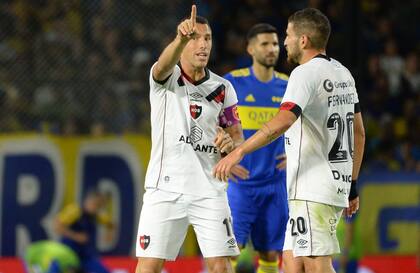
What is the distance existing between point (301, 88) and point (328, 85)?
227 millimetres

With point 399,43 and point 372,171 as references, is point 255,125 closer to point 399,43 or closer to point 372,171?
point 372,171

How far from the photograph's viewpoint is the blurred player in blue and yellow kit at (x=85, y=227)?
1298cm

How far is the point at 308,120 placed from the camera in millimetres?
6824

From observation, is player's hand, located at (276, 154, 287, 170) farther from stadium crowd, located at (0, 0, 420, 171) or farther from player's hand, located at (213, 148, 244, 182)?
stadium crowd, located at (0, 0, 420, 171)

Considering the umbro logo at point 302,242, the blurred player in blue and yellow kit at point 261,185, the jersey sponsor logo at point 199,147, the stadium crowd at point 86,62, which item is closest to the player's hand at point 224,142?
the jersey sponsor logo at point 199,147

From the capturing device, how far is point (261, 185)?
866 cm

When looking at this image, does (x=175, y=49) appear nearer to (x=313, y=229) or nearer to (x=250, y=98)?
(x=313, y=229)

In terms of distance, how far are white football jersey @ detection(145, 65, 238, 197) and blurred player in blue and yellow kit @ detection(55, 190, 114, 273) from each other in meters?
5.71

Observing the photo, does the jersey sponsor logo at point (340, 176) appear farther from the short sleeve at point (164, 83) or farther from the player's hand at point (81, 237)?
the player's hand at point (81, 237)

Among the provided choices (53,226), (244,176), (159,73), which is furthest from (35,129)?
(159,73)

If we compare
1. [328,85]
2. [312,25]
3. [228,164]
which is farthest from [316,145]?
[312,25]

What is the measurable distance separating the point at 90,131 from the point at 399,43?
5159 mm

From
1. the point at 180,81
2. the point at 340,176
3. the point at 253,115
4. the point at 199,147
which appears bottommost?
the point at 340,176

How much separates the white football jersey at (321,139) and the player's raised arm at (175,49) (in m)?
0.72
